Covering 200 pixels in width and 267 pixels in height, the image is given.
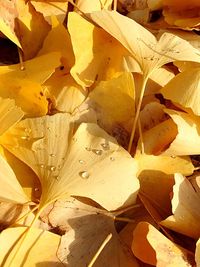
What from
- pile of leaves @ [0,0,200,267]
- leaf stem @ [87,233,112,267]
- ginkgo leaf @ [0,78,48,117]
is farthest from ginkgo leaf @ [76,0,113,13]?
leaf stem @ [87,233,112,267]

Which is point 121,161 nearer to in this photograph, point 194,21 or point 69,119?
point 69,119

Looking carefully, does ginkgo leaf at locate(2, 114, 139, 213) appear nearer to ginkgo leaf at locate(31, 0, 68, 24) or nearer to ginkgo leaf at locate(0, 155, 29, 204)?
ginkgo leaf at locate(0, 155, 29, 204)

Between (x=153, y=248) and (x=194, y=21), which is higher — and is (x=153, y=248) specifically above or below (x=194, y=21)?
below

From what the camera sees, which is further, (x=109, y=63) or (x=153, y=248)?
(x=109, y=63)

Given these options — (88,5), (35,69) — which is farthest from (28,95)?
(88,5)

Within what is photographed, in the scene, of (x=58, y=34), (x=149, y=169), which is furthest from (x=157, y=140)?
(x=58, y=34)

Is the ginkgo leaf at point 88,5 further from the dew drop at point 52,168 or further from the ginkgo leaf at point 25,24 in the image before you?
the dew drop at point 52,168
